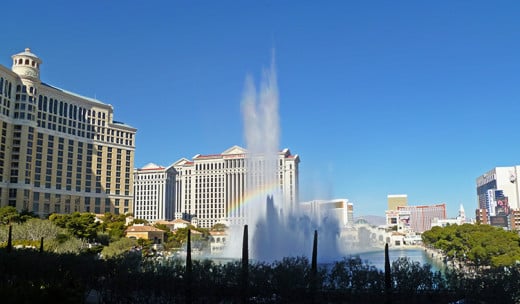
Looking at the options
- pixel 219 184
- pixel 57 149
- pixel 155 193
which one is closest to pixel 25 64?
pixel 57 149

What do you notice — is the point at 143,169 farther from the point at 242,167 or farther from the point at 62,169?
the point at 62,169

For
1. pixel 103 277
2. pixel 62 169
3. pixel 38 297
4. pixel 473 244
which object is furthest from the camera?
pixel 62 169

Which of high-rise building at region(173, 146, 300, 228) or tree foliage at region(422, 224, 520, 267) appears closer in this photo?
tree foliage at region(422, 224, 520, 267)

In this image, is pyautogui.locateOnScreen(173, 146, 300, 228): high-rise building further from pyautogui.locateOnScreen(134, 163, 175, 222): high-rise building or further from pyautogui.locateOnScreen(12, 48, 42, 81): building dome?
pyautogui.locateOnScreen(12, 48, 42, 81): building dome

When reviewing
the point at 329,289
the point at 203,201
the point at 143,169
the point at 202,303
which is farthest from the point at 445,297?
the point at 143,169

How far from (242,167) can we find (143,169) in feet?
202

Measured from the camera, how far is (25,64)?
110625mm

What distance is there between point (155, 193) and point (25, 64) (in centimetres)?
9299

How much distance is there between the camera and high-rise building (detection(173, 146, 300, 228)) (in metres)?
152

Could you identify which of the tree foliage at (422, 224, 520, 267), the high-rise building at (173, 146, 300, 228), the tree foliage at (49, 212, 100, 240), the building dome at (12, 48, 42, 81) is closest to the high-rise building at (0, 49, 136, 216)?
Answer: the building dome at (12, 48, 42, 81)

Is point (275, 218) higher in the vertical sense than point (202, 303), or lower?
higher

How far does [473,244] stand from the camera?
2702 inches

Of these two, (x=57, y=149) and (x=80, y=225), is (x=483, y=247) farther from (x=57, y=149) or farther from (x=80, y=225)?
(x=57, y=149)

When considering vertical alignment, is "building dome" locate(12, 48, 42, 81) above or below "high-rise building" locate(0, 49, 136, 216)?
above
